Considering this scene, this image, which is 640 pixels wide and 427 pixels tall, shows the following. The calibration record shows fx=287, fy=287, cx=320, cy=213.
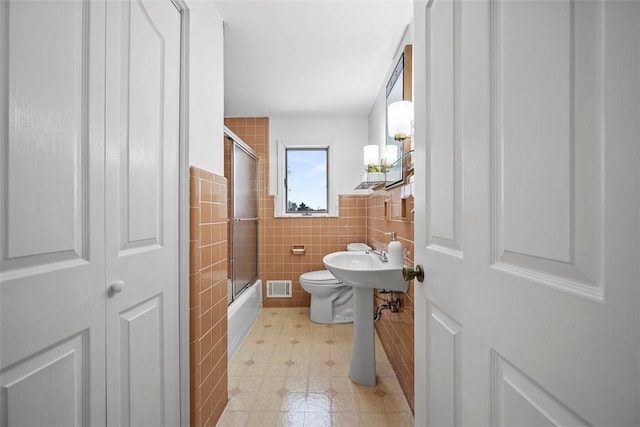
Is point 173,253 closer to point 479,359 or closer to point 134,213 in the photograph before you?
→ point 134,213

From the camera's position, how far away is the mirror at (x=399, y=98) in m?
1.79

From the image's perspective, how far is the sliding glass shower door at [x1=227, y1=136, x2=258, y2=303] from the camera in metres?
2.52

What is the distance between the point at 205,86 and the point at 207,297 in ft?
3.38

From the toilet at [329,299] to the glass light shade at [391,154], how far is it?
130 centimetres

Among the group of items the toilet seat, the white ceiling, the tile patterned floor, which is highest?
the white ceiling

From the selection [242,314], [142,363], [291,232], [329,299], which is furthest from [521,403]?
[291,232]

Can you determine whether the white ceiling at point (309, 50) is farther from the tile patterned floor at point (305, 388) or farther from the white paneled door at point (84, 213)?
the tile patterned floor at point (305, 388)

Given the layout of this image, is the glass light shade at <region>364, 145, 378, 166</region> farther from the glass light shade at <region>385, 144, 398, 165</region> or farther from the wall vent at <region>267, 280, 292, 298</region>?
the wall vent at <region>267, 280, 292, 298</region>

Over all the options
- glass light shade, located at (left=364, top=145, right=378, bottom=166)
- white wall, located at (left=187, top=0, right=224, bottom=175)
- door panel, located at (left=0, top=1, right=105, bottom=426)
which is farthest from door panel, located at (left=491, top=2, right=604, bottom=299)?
glass light shade, located at (left=364, top=145, right=378, bottom=166)

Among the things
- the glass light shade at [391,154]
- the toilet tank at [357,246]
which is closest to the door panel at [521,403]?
the glass light shade at [391,154]

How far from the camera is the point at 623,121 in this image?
0.34 metres

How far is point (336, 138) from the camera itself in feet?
11.3

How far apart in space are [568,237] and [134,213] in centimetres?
107

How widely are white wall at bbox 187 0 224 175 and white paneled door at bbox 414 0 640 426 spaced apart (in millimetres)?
1020
